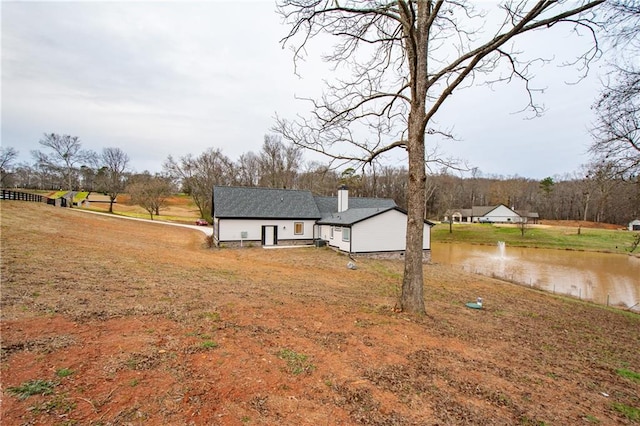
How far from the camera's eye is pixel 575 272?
20.9 m

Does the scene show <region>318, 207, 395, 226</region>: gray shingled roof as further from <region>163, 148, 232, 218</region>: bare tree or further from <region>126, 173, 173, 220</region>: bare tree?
<region>126, 173, 173, 220</region>: bare tree

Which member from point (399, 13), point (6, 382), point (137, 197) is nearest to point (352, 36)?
point (399, 13)

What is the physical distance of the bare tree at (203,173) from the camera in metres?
38.5

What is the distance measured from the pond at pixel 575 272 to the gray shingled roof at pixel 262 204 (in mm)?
12982

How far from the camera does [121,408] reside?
8.99 ft

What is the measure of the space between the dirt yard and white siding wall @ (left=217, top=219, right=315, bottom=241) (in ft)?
45.5

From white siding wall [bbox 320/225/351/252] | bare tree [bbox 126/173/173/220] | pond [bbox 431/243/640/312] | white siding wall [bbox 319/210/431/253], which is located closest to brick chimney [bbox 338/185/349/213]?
white siding wall [bbox 320/225/351/252]

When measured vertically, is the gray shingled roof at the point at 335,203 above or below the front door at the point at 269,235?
above

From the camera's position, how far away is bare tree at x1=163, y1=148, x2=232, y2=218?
38.5 meters

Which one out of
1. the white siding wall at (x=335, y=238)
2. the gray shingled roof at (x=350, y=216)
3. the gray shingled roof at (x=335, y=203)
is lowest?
the white siding wall at (x=335, y=238)

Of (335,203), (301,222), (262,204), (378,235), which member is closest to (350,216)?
(378,235)

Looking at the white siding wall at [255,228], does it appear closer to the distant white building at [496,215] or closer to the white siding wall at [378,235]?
the white siding wall at [378,235]

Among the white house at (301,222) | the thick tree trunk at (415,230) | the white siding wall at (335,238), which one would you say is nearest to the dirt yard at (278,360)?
the thick tree trunk at (415,230)

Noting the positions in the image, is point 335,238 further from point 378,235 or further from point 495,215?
point 495,215
